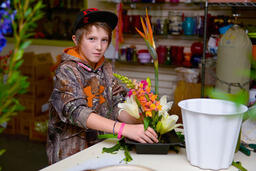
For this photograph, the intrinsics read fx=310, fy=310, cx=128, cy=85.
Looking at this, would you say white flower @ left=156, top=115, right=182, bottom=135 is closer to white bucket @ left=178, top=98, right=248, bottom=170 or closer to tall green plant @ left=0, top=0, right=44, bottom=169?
white bucket @ left=178, top=98, right=248, bottom=170

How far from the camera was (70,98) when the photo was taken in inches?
55.7

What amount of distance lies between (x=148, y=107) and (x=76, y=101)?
14.8 inches

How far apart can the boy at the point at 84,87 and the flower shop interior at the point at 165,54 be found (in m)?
1.22

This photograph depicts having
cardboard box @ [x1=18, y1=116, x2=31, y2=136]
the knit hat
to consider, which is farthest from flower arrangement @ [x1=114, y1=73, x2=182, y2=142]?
cardboard box @ [x1=18, y1=116, x2=31, y2=136]

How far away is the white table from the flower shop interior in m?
1.43

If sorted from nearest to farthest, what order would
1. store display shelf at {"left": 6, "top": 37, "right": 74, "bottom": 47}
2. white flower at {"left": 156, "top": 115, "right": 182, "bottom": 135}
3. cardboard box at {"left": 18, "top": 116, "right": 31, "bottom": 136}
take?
white flower at {"left": 156, "top": 115, "right": 182, "bottom": 135}
cardboard box at {"left": 18, "top": 116, "right": 31, "bottom": 136}
store display shelf at {"left": 6, "top": 37, "right": 74, "bottom": 47}

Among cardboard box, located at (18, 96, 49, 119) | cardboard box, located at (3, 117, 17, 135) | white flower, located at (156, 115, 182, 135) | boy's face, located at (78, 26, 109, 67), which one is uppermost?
boy's face, located at (78, 26, 109, 67)

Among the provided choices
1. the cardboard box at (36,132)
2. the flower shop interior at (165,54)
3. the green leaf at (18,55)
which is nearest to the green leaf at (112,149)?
the green leaf at (18,55)

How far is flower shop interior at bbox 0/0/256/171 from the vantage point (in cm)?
269

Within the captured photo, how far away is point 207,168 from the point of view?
1080mm

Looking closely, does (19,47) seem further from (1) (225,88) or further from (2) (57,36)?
(2) (57,36)

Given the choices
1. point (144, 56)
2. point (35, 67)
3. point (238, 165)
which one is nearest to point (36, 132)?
point (35, 67)

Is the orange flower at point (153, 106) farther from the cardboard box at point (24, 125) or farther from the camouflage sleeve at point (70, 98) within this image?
the cardboard box at point (24, 125)

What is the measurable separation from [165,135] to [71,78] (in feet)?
1.78
